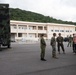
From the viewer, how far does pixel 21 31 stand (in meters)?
88.4

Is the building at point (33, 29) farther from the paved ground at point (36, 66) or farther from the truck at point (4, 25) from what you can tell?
the paved ground at point (36, 66)

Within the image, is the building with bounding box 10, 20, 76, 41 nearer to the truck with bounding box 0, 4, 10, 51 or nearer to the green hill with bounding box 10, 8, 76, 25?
the green hill with bounding box 10, 8, 76, 25

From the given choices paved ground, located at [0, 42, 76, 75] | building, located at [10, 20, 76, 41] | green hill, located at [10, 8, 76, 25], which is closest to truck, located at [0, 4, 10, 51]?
paved ground, located at [0, 42, 76, 75]

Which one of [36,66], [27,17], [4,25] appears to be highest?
[27,17]

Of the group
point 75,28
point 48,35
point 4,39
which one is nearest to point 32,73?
point 4,39

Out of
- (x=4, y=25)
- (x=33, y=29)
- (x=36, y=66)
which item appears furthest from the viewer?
(x=33, y=29)

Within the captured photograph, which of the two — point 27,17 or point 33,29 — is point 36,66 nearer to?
point 33,29

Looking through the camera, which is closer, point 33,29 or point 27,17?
point 33,29

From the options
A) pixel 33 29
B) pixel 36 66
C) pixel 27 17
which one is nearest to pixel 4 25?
pixel 36 66

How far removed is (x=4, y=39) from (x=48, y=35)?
2713 inches

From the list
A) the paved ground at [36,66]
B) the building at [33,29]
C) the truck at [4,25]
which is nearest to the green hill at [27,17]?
the building at [33,29]

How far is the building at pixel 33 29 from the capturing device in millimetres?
87650

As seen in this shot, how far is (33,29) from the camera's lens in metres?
94.4

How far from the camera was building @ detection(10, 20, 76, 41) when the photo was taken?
288 ft
